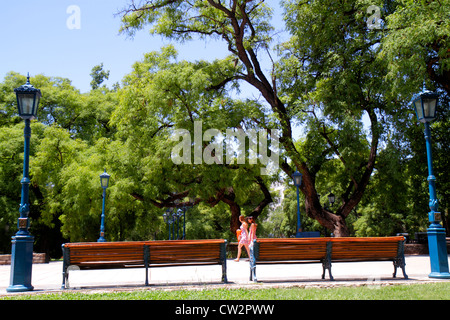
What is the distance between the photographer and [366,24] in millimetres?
21438

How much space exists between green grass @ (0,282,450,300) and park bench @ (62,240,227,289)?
1011mm

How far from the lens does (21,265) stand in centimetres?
884

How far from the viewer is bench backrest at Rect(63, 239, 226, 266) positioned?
29.7ft

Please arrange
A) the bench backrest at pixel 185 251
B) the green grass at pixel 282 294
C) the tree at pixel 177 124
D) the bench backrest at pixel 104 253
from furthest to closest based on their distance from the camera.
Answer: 1. the tree at pixel 177 124
2. the bench backrest at pixel 185 251
3. the bench backrest at pixel 104 253
4. the green grass at pixel 282 294

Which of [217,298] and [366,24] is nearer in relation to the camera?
[217,298]

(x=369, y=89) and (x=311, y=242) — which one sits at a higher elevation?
(x=369, y=89)

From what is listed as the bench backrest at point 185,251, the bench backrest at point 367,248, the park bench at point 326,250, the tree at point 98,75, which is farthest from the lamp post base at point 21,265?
the tree at point 98,75

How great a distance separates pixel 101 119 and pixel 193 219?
48.8 ft

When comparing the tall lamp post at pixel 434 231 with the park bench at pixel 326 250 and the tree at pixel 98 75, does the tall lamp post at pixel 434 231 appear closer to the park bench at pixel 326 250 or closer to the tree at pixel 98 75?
the park bench at pixel 326 250

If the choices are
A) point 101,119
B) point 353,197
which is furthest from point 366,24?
point 101,119

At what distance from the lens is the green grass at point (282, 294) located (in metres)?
6.72

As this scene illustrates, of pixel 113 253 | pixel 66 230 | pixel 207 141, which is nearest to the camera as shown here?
pixel 113 253

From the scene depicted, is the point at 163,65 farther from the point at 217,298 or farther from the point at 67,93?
the point at 217,298

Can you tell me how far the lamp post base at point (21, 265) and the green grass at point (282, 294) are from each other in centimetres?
93
